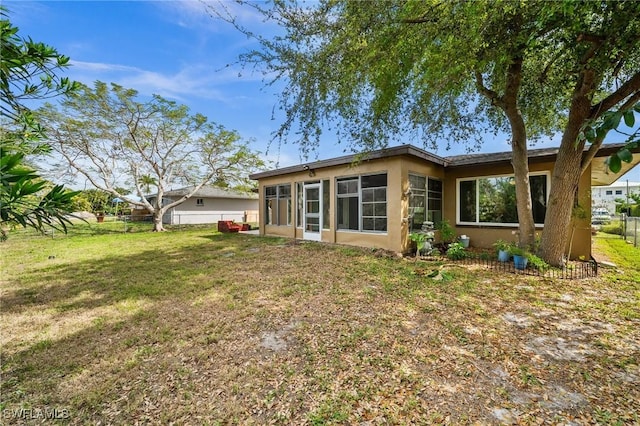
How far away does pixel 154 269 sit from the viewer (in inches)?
283

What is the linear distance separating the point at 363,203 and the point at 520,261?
14.9 ft

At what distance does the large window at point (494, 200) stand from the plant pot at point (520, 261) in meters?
2.66

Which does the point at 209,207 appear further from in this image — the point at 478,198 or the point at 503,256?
the point at 503,256

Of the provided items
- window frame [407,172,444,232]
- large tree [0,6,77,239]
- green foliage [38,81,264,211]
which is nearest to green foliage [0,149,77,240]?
large tree [0,6,77,239]

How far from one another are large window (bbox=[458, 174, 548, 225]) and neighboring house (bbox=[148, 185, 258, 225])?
18518 mm

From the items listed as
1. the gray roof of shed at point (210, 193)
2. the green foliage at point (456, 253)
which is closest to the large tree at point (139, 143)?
the gray roof of shed at point (210, 193)

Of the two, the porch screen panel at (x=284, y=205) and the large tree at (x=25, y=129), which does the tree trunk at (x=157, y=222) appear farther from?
the large tree at (x=25, y=129)

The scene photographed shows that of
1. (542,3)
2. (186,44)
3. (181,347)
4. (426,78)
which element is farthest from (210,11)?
(181,347)

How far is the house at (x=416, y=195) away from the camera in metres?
8.15

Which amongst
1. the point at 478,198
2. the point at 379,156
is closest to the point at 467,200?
the point at 478,198

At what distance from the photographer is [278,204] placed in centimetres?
1312

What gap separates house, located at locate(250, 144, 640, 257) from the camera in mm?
8148

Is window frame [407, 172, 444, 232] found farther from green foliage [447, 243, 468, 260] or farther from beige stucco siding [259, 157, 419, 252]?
green foliage [447, 243, 468, 260]

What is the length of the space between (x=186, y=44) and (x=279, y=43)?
3.51m
